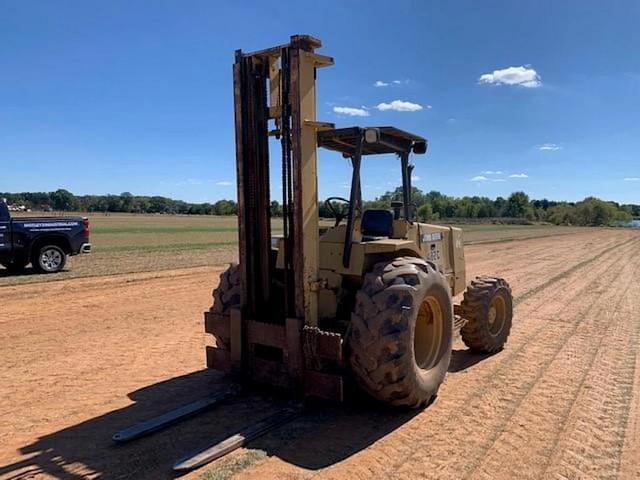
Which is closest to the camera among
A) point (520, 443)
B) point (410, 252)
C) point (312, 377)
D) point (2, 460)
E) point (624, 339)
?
point (2, 460)

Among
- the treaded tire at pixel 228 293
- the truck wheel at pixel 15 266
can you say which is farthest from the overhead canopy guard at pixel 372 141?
the truck wheel at pixel 15 266

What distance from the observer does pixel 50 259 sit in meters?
15.0

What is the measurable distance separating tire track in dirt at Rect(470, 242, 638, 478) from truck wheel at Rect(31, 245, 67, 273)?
13982 millimetres

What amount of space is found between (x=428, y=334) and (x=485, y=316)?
66.8 inches

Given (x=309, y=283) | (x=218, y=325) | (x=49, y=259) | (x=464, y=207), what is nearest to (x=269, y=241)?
(x=309, y=283)

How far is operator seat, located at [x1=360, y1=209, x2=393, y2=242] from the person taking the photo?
5699mm

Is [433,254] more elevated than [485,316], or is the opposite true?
[433,254]

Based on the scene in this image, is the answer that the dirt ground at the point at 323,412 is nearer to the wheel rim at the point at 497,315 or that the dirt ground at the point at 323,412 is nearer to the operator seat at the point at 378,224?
the wheel rim at the point at 497,315

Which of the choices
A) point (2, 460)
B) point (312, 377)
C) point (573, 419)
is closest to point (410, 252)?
point (312, 377)

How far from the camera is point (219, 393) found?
5066mm

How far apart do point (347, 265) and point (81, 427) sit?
288 centimetres

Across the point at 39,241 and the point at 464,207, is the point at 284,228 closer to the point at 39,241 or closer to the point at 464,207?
the point at 39,241

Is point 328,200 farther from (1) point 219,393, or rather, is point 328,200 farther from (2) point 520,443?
(2) point 520,443

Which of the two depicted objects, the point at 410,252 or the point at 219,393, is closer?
the point at 219,393
